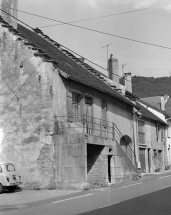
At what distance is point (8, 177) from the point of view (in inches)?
679

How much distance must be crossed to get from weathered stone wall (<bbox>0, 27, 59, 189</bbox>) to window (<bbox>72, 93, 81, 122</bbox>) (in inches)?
84.4

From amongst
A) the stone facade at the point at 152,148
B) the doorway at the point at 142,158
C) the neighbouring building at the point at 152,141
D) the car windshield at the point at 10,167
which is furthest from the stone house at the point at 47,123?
the stone facade at the point at 152,148

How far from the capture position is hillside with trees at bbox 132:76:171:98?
80.1 m

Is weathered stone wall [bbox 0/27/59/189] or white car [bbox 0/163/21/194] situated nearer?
white car [bbox 0/163/21/194]

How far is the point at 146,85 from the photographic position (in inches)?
3418

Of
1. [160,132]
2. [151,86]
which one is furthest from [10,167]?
[151,86]

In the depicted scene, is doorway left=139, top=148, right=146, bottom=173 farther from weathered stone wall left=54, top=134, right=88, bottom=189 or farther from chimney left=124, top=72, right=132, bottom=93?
weathered stone wall left=54, top=134, right=88, bottom=189

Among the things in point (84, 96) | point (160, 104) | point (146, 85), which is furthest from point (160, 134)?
point (146, 85)

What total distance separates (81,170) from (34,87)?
5.78 m

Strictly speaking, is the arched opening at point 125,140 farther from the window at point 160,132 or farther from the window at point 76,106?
the window at point 160,132

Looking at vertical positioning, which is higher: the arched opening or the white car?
the arched opening

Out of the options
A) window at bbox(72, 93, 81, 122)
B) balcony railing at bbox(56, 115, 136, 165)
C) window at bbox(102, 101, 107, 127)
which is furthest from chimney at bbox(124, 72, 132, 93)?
window at bbox(72, 93, 81, 122)

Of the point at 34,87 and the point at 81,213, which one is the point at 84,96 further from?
the point at 81,213

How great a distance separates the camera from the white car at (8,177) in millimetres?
17094
